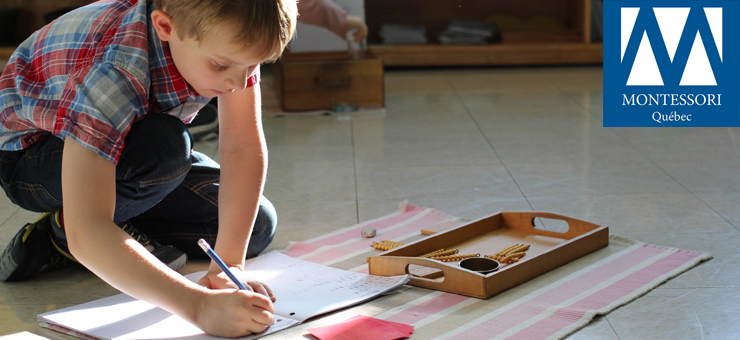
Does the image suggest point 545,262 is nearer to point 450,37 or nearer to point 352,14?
point 352,14

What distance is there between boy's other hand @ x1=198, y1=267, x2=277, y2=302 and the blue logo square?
1.62 m

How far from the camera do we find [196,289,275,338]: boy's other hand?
0.82 meters

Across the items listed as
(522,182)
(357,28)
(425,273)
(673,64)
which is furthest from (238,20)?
(673,64)

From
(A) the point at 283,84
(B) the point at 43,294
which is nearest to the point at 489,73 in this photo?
(A) the point at 283,84

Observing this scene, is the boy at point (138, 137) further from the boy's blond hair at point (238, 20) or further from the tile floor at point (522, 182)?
the tile floor at point (522, 182)

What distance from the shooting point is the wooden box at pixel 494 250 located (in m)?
1.01

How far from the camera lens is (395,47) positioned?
370 centimetres

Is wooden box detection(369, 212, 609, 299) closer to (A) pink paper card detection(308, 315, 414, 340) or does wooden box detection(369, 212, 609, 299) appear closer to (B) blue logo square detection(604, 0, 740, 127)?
(A) pink paper card detection(308, 315, 414, 340)

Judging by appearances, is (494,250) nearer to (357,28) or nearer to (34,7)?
(357,28)

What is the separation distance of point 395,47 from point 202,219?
2621mm

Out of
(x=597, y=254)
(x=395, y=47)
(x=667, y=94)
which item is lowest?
(x=597, y=254)

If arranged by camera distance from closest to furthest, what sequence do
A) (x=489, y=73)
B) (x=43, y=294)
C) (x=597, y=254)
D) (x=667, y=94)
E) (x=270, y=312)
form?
(x=270, y=312)
(x=43, y=294)
(x=597, y=254)
(x=667, y=94)
(x=489, y=73)

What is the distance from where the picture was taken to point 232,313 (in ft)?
2.71

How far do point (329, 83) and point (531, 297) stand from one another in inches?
66.1
